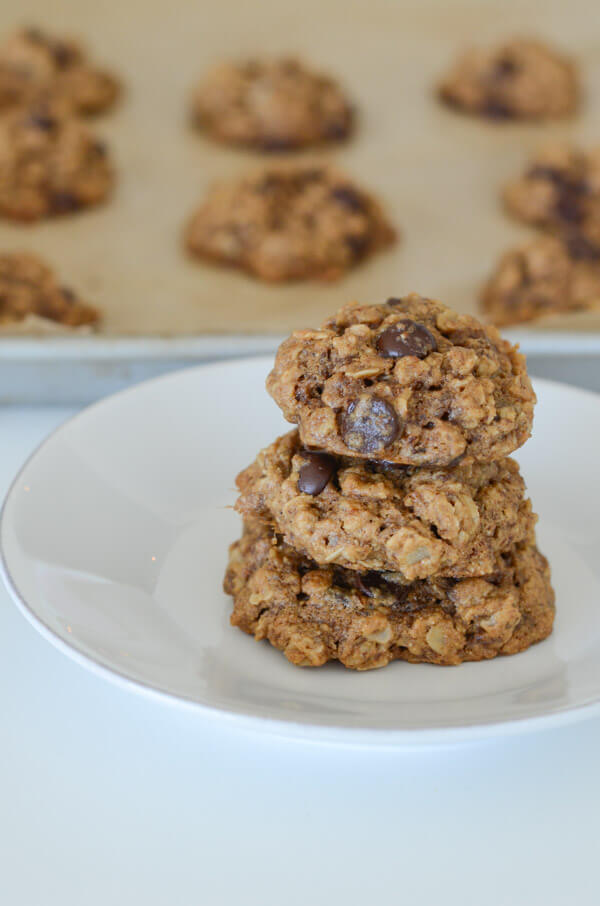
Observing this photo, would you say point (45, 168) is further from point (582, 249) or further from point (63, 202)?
point (582, 249)

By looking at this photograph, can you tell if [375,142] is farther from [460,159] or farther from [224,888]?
[224,888]

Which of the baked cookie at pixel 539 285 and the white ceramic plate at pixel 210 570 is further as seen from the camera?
the baked cookie at pixel 539 285

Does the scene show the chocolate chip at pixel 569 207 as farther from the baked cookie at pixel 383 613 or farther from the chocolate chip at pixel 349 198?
the baked cookie at pixel 383 613

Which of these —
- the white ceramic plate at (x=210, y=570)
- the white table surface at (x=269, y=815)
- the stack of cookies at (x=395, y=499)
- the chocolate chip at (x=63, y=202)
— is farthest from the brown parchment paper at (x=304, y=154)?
the white table surface at (x=269, y=815)

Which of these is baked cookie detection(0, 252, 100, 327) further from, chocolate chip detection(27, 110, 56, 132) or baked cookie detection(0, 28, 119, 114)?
baked cookie detection(0, 28, 119, 114)

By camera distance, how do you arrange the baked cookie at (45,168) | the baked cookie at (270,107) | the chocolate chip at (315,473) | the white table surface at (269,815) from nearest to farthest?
1. the white table surface at (269,815)
2. the chocolate chip at (315,473)
3. the baked cookie at (45,168)
4. the baked cookie at (270,107)

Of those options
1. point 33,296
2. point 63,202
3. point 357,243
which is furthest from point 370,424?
point 63,202

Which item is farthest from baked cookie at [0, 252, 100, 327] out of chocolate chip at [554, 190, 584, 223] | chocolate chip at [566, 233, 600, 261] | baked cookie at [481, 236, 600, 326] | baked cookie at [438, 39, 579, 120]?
baked cookie at [438, 39, 579, 120]
